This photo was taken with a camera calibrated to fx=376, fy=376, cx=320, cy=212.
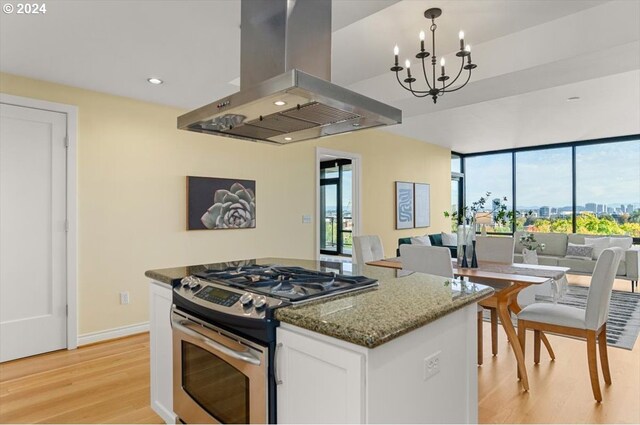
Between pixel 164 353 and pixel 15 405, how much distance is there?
126 centimetres

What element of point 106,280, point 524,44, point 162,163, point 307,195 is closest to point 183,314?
point 106,280

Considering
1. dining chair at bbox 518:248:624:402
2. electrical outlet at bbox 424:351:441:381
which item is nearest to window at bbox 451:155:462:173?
dining chair at bbox 518:248:624:402

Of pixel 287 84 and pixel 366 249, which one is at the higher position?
pixel 287 84

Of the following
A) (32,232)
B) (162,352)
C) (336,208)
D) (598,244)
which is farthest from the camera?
(336,208)

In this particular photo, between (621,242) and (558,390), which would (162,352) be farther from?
(621,242)

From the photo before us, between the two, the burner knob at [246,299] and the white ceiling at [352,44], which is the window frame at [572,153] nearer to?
the white ceiling at [352,44]

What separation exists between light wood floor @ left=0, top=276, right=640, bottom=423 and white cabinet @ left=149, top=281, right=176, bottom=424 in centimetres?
25

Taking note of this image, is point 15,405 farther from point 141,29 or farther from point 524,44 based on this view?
point 524,44

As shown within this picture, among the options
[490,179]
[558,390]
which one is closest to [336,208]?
[490,179]

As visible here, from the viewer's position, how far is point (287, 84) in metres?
1.40

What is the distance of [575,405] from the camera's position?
90.9 inches

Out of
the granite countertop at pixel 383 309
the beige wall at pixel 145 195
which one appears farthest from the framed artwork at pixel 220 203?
the granite countertop at pixel 383 309

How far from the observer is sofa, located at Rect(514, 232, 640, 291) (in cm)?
547

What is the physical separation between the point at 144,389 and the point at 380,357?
2.14 m
